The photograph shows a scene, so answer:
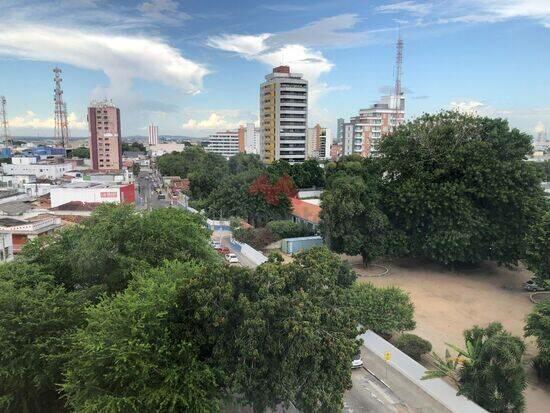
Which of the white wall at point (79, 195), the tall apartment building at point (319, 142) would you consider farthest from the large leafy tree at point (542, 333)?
the tall apartment building at point (319, 142)

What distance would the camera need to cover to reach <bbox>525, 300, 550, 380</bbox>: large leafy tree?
570 inches

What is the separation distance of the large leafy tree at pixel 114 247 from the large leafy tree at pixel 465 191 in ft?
48.3

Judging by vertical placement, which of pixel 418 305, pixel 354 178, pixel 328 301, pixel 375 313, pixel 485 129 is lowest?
pixel 418 305

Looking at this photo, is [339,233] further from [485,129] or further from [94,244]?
[94,244]

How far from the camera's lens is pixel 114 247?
15477 millimetres

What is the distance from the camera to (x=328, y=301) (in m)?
11.5

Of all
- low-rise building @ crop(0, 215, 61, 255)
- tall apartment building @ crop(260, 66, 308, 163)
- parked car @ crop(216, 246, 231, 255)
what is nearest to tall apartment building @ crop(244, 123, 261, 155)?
tall apartment building @ crop(260, 66, 308, 163)

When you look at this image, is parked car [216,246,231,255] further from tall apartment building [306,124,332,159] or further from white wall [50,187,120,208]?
tall apartment building [306,124,332,159]

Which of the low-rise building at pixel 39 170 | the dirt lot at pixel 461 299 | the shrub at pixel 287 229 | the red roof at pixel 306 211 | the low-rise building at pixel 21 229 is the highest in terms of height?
the low-rise building at pixel 39 170

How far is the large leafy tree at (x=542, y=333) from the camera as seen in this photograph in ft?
47.5

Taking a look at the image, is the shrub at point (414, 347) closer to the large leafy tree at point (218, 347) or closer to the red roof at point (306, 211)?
the large leafy tree at point (218, 347)

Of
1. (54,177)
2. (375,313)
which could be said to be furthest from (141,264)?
(54,177)

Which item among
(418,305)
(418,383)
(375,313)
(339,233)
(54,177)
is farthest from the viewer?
(54,177)

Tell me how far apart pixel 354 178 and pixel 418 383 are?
49.9 ft
